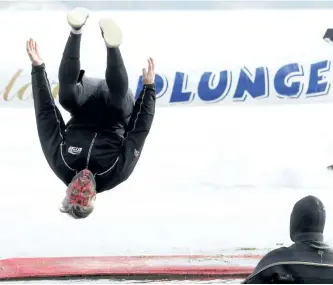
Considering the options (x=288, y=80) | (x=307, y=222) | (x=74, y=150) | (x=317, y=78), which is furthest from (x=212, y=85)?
(x=307, y=222)

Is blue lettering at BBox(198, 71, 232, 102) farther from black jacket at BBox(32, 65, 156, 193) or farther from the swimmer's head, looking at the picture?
the swimmer's head

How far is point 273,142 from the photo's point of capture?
229 cm

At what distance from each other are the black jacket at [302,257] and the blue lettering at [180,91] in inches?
44.0

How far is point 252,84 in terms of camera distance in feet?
7.45

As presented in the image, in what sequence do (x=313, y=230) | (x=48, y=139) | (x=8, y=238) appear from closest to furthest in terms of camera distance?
(x=313, y=230), (x=48, y=139), (x=8, y=238)

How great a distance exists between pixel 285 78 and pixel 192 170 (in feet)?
1.47

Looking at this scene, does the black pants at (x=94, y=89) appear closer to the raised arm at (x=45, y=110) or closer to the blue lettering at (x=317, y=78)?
the raised arm at (x=45, y=110)

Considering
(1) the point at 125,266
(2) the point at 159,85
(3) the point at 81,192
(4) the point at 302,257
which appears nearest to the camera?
(4) the point at 302,257

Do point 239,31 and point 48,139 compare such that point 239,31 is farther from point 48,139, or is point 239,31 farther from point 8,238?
point 8,238

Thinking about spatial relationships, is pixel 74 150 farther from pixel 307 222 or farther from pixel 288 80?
pixel 288 80

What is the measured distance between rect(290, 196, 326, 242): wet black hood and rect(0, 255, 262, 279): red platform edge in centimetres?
96

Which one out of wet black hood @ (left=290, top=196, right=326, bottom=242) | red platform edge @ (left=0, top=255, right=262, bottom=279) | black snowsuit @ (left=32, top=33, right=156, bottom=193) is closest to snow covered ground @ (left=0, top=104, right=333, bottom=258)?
red platform edge @ (left=0, top=255, right=262, bottom=279)

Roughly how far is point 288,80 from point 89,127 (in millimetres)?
813

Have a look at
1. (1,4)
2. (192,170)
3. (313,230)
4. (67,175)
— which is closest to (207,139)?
(192,170)
